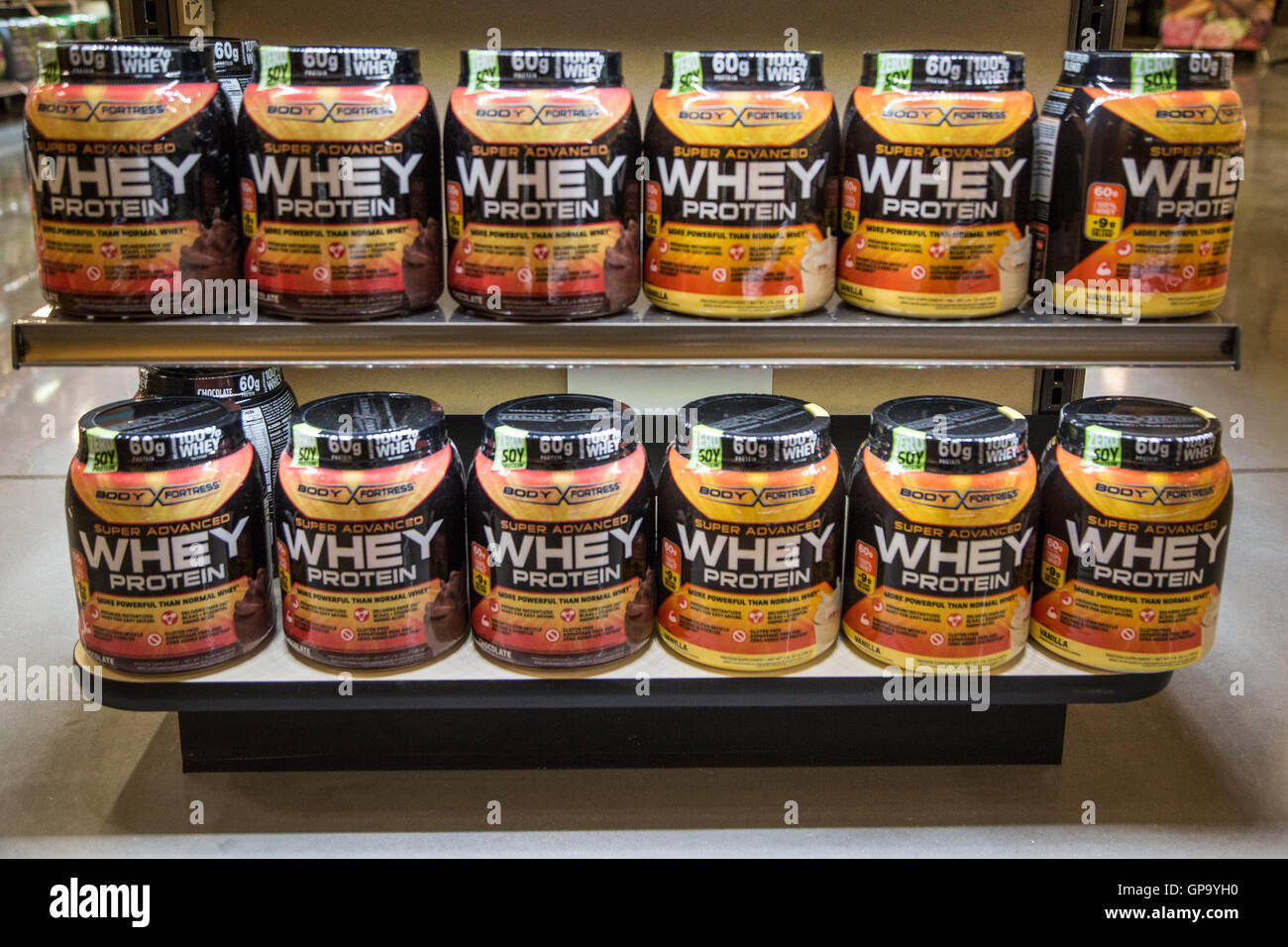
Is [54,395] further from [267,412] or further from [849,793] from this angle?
[849,793]

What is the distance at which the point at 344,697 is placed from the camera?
166 cm

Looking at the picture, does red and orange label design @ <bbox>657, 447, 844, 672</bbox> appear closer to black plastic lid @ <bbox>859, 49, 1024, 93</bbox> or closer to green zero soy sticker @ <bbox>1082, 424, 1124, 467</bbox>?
green zero soy sticker @ <bbox>1082, 424, 1124, 467</bbox>

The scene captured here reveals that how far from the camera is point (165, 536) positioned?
1578mm

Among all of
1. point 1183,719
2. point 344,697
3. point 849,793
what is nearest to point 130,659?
point 344,697

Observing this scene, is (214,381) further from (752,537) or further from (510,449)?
(752,537)

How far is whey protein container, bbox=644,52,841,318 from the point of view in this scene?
4.66 ft

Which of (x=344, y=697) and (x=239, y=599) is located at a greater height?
(x=239, y=599)

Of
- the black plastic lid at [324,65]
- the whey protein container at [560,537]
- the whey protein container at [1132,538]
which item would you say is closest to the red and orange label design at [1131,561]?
the whey protein container at [1132,538]

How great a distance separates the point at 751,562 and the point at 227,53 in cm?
95

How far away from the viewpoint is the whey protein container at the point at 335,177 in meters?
1.38

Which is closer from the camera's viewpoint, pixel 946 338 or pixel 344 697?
pixel 946 338

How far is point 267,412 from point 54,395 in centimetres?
→ 251

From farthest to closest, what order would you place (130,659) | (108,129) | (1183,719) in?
(1183,719) → (130,659) → (108,129)
